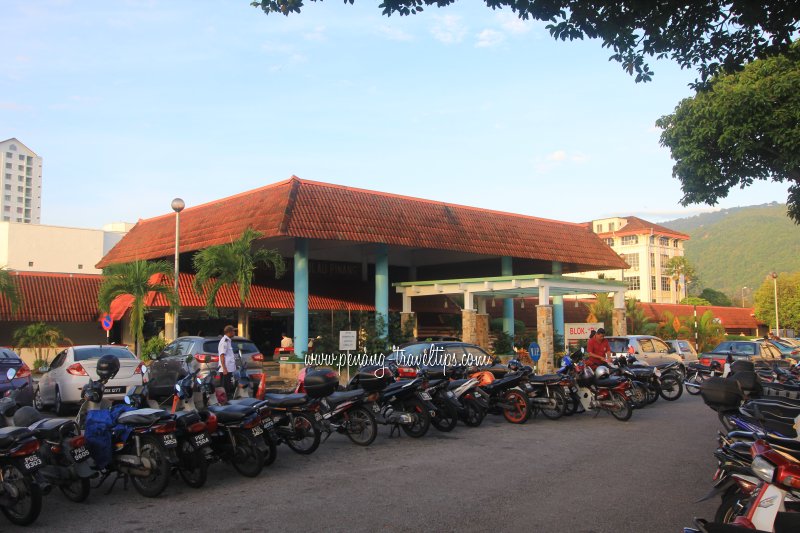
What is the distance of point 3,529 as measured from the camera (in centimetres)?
672

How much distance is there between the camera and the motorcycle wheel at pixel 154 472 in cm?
772

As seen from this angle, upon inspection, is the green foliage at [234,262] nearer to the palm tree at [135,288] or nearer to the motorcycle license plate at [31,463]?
the palm tree at [135,288]

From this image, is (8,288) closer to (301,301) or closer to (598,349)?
(301,301)

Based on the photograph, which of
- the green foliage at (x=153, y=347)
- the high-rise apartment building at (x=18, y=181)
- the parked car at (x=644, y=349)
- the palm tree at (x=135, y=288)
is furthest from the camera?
the high-rise apartment building at (x=18, y=181)

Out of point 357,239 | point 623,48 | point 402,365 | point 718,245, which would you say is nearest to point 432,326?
point 357,239

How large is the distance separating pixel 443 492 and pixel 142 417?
3438 millimetres

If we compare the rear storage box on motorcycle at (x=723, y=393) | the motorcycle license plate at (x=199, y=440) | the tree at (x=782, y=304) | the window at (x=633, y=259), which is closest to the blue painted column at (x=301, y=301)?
the motorcycle license plate at (x=199, y=440)

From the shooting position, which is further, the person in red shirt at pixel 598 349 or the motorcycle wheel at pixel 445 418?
the person in red shirt at pixel 598 349

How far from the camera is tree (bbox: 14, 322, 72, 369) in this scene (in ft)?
96.4

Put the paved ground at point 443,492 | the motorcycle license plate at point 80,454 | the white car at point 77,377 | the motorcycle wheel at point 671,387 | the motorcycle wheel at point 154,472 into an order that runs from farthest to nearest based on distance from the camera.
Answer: the motorcycle wheel at point 671,387
the white car at point 77,377
the motorcycle wheel at point 154,472
the motorcycle license plate at point 80,454
the paved ground at point 443,492

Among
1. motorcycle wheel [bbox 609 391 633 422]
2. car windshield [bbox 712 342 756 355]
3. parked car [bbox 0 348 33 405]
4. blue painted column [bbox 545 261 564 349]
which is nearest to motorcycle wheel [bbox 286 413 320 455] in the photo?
parked car [bbox 0 348 33 405]

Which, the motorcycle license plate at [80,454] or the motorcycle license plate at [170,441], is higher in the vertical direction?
the motorcycle license plate at [170,441]

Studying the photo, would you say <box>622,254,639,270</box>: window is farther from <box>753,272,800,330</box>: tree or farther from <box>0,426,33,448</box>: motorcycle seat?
<box>0,426,33,448</box>: motorcycle seat

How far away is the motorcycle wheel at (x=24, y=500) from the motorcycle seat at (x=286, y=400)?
135 inches
